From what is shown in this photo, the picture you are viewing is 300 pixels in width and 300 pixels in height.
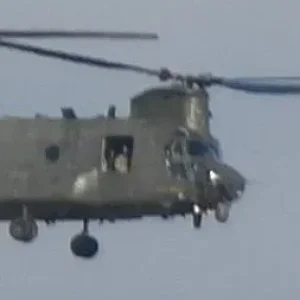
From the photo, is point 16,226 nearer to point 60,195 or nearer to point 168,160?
point 60,195

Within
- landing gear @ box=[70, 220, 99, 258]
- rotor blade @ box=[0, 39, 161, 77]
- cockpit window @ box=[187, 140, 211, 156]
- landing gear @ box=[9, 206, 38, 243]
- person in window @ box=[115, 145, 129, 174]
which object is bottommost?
landing gear @ box=[70, 220, 99, 258]

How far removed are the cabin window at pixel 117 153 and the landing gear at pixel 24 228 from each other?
19 cm

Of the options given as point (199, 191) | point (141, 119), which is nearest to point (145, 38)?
point (141, 119)

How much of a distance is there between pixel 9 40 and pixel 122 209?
494mm

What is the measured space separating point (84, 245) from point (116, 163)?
280 mm

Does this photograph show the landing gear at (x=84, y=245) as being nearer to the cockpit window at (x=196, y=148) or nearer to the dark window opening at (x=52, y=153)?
the dark window opening at (x=52, y=153)

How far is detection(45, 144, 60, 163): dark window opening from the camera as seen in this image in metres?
2.99

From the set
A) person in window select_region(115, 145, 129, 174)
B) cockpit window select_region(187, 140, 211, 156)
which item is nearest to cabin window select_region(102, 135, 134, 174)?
person in window select_region(115, 145, 129, 174)

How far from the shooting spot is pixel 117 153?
298 cm

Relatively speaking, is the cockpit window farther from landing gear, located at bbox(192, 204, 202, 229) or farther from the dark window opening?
the dark window opening

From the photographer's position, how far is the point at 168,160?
9.73 ft

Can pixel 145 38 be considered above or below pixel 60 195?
above

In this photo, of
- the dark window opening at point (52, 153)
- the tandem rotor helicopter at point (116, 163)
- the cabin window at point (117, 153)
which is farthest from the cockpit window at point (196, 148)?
the dark window opening at point (52, 153)

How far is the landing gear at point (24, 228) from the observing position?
299 centimetres
